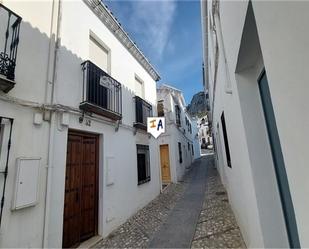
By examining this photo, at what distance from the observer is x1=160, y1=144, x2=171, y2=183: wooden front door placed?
13.1 meters

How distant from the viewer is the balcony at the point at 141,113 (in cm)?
774

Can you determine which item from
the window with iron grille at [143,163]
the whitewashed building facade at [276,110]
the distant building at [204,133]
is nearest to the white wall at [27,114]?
the whitewashed building facade at [276,110]

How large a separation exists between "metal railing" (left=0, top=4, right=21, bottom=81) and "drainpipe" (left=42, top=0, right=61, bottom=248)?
75 cm

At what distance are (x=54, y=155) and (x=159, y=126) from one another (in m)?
5.68

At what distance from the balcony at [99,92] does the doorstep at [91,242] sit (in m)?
3.15

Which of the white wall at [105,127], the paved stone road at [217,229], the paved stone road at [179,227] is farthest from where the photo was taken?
the paved stone road at [179,227]

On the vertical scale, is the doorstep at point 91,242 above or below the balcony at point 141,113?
below

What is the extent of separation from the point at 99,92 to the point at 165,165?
29.6ft

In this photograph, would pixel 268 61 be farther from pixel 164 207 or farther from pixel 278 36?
pixel 164 207

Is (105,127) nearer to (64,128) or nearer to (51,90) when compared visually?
(64,128)

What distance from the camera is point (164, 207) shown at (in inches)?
285

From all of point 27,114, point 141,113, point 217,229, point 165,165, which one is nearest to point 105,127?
point 27,114

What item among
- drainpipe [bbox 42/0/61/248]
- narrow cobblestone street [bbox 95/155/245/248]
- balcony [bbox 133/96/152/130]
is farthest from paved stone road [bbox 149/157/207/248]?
balcony [bbox 133/96/152/130]

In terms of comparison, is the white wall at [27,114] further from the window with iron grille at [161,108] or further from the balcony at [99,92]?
the window with iron grille at [161,108]
